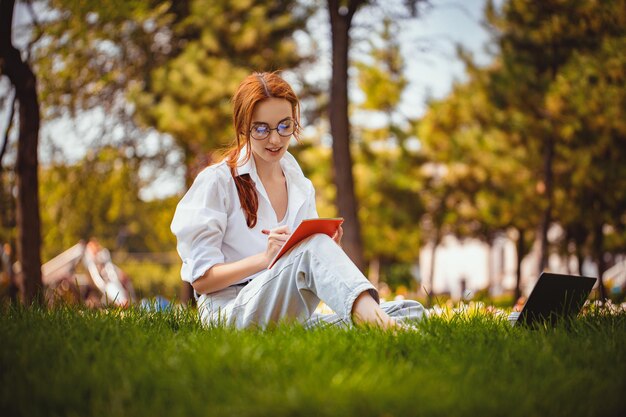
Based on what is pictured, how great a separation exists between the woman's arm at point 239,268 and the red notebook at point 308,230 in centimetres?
7

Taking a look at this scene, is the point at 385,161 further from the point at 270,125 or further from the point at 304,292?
the point at 304,292

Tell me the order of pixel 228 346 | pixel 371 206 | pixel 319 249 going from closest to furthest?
pixel 228 346, pixel 319 249, pixel 371 206

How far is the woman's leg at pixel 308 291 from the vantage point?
3.09 metres

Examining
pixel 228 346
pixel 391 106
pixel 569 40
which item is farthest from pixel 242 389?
pixel 391 106

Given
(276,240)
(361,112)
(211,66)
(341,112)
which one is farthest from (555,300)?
(361,112)

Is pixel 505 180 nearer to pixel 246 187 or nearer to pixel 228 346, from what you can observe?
pixel 246 187

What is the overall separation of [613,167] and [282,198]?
9.99m

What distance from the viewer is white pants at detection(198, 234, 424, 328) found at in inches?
122

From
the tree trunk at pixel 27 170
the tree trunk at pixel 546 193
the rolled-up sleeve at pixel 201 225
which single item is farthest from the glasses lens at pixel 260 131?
the tree trunk at pixel 546 193

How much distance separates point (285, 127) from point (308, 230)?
0.77 meters

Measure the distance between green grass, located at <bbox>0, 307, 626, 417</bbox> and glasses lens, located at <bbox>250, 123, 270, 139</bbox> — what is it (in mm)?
1103

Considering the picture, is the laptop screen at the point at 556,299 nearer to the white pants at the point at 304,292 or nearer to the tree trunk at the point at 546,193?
the white pants at the point at 304,292

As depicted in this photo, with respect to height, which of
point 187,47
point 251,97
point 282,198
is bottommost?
point 282,198

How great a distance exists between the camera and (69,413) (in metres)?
1.94
